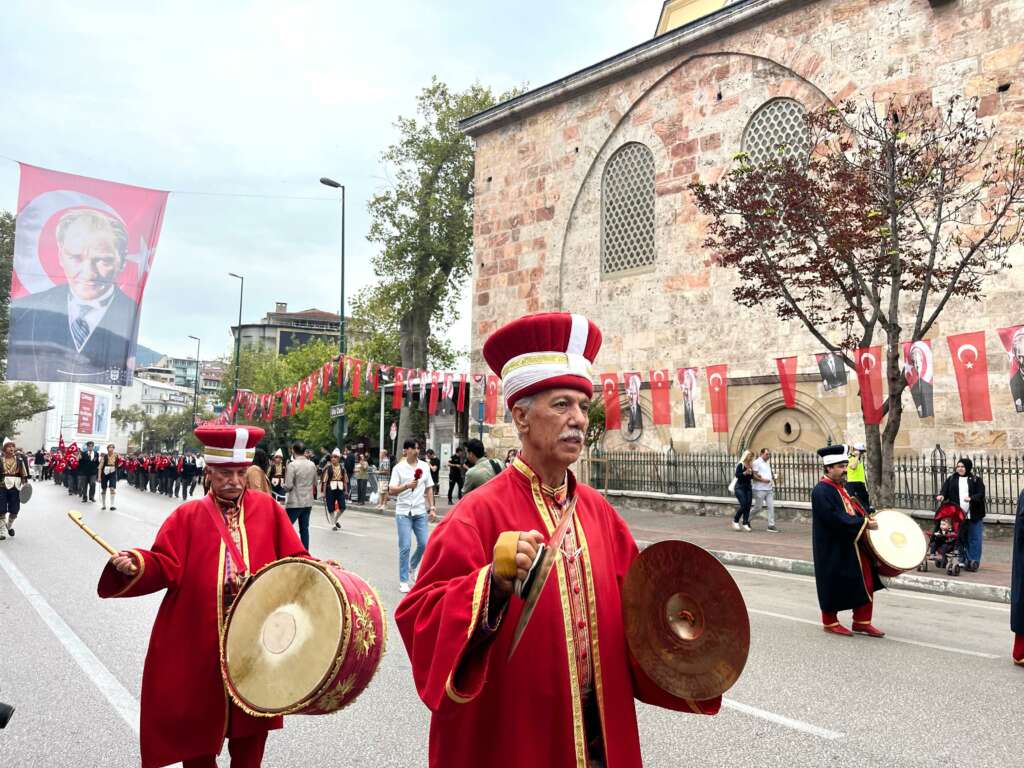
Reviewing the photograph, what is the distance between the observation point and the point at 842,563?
301 inches

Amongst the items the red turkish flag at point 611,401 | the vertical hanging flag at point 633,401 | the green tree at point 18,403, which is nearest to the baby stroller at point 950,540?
the red turkish flag at point 611,401

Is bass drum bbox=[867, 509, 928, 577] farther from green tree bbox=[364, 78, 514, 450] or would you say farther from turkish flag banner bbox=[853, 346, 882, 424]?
green tree bbox=[364, 78, 514, 450]

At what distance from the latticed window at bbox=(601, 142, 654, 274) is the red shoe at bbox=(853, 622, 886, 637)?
17522 millimetres

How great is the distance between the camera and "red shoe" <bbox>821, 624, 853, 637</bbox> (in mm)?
7633

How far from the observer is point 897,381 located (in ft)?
47.6

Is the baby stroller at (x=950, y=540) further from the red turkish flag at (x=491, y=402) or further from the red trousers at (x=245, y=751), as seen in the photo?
the red turkish flag at (x=491, y=402)

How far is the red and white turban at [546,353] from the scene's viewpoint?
2.40 m

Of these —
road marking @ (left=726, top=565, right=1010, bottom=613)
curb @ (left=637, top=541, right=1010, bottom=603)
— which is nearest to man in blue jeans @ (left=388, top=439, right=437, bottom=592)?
curb @ (left=637, top=541, right=1010, bottom=603)

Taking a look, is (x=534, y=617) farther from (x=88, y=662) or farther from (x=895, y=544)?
(x=895, y=544)

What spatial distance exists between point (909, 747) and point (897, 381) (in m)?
11.1

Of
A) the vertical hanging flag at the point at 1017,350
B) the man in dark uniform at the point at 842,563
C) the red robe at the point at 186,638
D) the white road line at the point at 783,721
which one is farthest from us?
the vertical hanging flag at the point at 1017,350

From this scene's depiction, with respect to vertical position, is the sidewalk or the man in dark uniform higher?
the man in dark uniform

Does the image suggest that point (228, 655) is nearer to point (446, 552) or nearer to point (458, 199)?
point (446, 552)

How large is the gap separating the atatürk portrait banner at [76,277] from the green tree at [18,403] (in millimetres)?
61591
